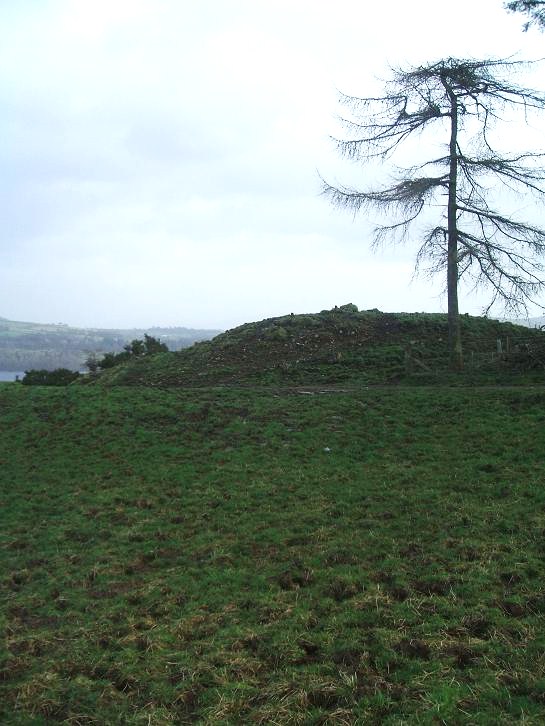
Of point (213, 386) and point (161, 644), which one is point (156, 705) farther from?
point (213, 386)

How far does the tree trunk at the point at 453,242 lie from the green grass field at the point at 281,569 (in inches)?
195

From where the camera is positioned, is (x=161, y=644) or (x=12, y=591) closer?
(x=161, y=644)

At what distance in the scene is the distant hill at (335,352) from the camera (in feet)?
65.9

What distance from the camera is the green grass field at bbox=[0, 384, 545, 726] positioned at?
5.06m

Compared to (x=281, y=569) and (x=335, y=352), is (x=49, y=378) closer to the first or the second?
(x=335, y=352)

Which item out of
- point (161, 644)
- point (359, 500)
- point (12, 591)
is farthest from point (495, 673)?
point (12, 591)

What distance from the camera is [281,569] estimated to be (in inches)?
299

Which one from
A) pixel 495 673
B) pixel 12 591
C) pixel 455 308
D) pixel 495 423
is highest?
pixel 455 308

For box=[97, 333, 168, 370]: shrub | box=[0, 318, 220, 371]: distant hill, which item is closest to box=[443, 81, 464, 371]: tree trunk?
box=[97, 333, 168, 370]: shrub

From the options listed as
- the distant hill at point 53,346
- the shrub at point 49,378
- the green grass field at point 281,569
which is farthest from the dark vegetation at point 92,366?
the distant hill at point 53,346

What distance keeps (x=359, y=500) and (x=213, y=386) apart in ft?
36.2

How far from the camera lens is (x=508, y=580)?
662 cm

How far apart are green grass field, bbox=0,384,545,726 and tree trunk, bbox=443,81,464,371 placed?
496 centimetres

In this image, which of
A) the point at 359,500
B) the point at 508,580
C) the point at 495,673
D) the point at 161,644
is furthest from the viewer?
the point at 359,500
